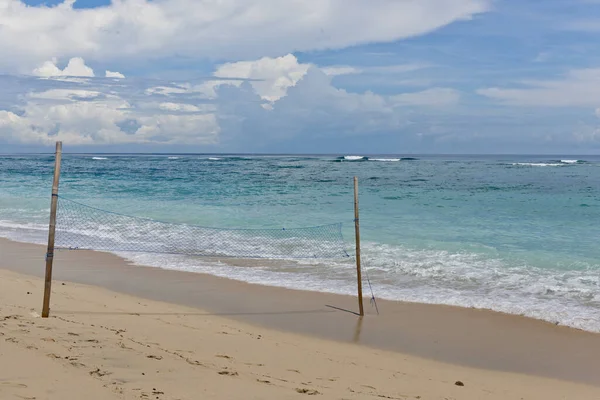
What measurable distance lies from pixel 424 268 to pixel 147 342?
7.35 metres

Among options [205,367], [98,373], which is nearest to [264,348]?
[205,367]

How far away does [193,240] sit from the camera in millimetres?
16250

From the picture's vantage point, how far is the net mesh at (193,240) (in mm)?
14484

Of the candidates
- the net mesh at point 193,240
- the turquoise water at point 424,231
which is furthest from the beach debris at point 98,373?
the net mesh at point 193,240

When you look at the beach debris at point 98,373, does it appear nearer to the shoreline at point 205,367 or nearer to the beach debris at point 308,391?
the shoreline at point 205,367

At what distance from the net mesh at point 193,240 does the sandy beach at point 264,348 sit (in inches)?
154

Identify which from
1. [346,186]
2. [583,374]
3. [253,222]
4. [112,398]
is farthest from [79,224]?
[346,186]

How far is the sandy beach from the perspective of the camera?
5.18 meters

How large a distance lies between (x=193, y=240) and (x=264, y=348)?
991 centimetres

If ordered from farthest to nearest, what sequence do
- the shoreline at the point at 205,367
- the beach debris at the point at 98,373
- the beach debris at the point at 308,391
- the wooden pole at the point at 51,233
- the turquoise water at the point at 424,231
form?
the turquoise water at the point at 424,231, the wooden pole at the point at 51,233, the beach debris at the point at 98,373, the beach debris at the point at 308,391, the shoreline at the point at 205,367

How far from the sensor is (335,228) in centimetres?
1853

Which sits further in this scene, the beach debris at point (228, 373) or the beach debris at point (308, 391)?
the beach debris at point (228, 373)

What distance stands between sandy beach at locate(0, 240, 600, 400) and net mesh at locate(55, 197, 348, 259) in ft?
12.8

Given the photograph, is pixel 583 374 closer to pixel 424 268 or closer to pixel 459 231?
pixel 424 268
